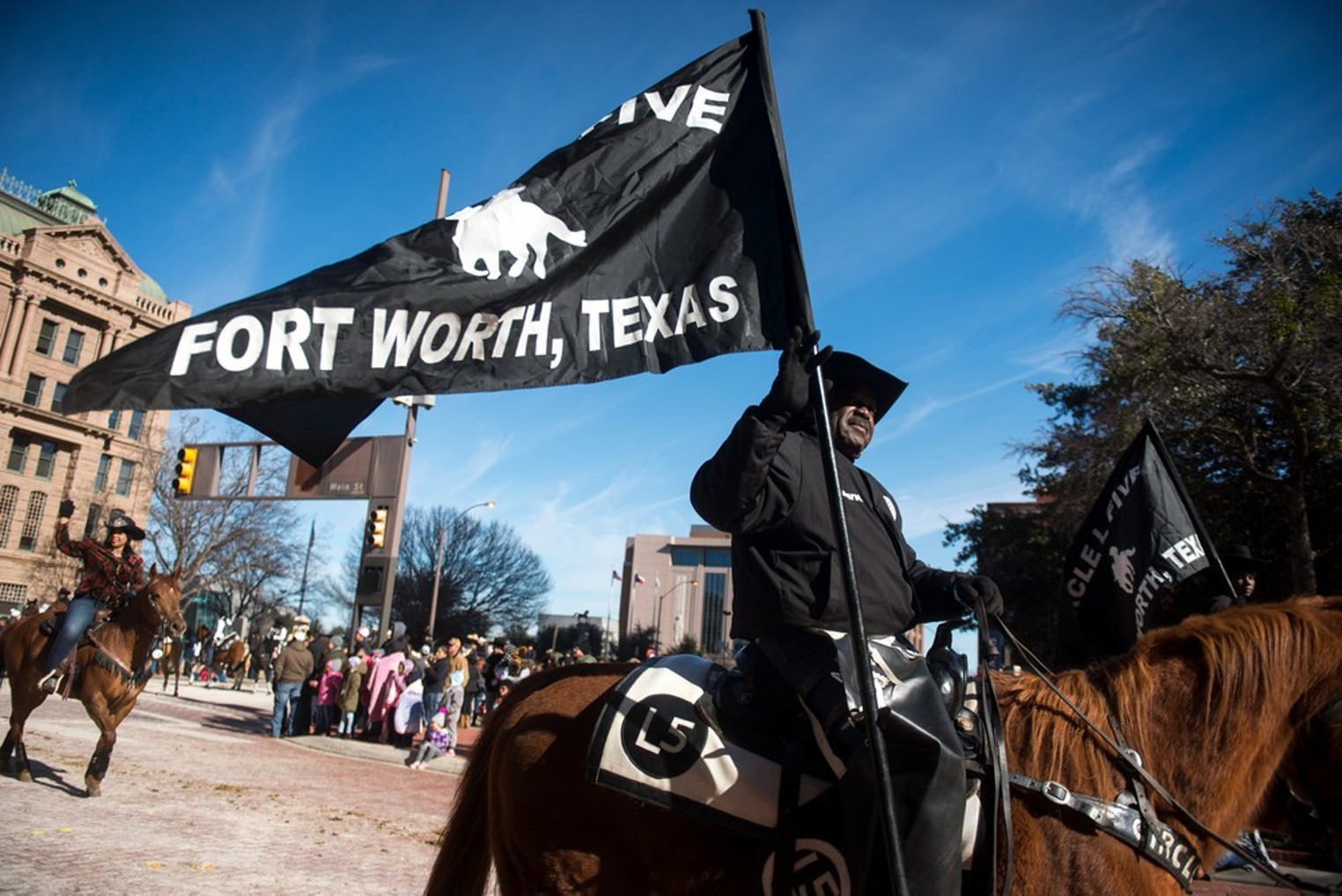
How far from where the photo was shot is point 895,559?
3.15 metres

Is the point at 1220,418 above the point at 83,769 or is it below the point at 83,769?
above

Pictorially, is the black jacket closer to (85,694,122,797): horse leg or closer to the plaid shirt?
(85,694,122,797): horse leg

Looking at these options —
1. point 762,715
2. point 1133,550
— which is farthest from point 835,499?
point 1133,550

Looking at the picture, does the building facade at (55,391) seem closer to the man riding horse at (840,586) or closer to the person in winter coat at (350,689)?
the person in winter coat at (350,689)

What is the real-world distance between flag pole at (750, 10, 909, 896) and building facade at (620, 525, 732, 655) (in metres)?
107

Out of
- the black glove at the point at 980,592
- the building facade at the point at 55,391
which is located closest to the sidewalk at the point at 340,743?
the black glove at the point at 980,592

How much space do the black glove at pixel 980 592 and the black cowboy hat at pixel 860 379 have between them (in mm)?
795

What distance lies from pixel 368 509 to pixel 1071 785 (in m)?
15.5

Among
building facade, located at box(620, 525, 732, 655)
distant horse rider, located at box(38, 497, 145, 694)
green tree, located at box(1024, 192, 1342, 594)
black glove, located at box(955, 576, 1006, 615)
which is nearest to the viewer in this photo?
black glove, located at box(955, 576, 1006, 615)

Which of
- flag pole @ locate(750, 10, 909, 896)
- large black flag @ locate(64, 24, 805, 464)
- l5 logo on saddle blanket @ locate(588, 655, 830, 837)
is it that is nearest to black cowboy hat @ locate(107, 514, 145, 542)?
large black flag @ locate(64, 24, 805, 464)

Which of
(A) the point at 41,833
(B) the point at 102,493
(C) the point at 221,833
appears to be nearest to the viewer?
(A) the point at 41,833

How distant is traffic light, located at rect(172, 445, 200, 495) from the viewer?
1697 cm

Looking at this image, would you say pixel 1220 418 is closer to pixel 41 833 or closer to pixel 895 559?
pixel 895 559

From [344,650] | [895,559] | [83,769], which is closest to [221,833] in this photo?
[83,769]
